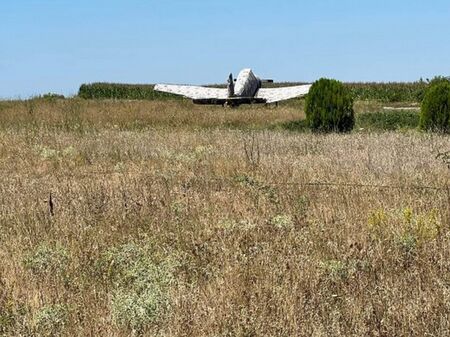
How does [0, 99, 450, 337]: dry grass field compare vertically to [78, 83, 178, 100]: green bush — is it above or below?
below

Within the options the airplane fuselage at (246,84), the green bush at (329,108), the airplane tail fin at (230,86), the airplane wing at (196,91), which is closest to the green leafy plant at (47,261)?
the green bush at (329,108)

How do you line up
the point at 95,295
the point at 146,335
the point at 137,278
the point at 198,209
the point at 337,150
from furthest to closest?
the point at 337,150
the point at 198,209
the point at 137,278
the point at 95,295
the point at 146,335

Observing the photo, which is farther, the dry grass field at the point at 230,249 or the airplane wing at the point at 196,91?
the airplane wing at the point at 196,91

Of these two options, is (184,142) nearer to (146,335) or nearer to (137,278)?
(137,278)

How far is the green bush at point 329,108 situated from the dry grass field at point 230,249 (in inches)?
319

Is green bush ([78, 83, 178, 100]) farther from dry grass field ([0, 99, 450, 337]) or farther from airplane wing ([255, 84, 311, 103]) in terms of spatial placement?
dry grass field ([0, 99, 450, 337])

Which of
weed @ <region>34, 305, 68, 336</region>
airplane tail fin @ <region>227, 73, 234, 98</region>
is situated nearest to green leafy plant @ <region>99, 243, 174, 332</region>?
weed @ <region>34, 305, 68, 336</region>

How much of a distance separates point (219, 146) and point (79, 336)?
8.98 m

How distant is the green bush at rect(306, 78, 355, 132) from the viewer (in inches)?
683

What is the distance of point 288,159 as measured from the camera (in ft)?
31.0

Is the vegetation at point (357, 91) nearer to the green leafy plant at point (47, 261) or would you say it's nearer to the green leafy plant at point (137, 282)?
the green leafy plant at point (137, 282)

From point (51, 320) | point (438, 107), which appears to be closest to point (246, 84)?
point (438, 107)

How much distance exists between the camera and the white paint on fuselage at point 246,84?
3238 cm

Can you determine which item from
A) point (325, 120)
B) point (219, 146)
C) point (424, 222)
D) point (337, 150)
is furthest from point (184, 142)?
point (424, 222)
